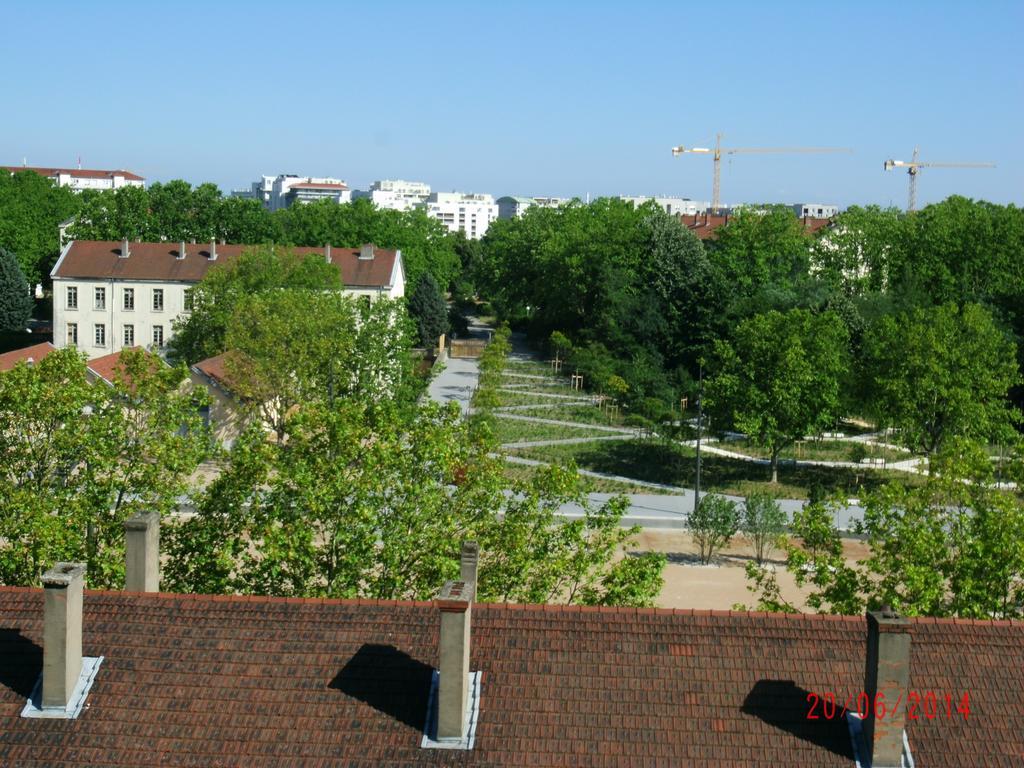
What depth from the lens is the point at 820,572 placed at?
752 inches

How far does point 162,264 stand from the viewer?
6047 cm

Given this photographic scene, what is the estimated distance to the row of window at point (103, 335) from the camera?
6019 cm

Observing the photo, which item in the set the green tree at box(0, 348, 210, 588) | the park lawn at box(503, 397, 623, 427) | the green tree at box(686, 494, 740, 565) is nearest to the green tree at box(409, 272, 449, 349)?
the park lawn at box(503, 397, 623, 427)

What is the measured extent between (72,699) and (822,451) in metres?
37.7

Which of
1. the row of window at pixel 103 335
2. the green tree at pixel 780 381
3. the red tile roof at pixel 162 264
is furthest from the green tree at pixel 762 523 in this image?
the row of window at pixel 103 335

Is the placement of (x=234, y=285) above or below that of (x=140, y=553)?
above

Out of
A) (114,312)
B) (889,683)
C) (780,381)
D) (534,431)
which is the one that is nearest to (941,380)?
(780,381)

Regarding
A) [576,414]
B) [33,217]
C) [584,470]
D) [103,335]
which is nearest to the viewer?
[584,470]

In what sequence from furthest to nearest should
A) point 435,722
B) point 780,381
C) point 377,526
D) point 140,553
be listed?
point 780,381 < point 377,526 < point 140,553 < point 435,722

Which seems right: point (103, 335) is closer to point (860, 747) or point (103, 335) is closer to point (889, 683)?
point (860, 747)

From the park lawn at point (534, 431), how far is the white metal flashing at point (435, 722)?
34156mm

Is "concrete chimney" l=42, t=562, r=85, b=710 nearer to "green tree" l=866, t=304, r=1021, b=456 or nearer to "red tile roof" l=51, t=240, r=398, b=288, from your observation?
"green tree" l=866, t=304, r=1021, b=456

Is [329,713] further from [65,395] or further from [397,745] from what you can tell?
[65,395]
